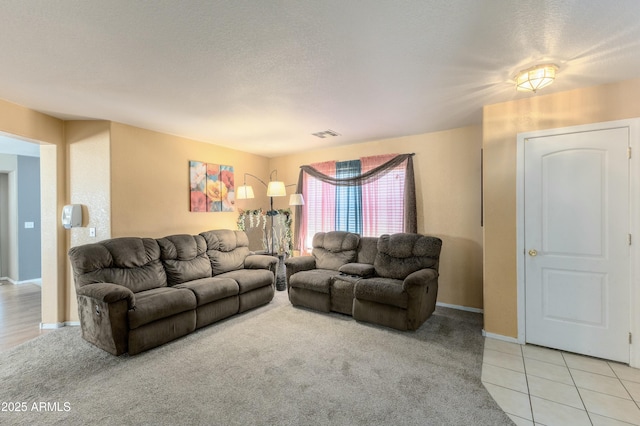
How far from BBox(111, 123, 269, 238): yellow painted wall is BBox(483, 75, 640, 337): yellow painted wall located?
412cm

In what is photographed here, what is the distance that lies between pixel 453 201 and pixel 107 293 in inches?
170

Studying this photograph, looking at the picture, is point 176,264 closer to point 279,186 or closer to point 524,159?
point 279,186

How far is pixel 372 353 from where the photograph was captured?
2.71 metres

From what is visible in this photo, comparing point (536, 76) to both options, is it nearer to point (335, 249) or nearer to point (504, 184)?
point (504, 184)

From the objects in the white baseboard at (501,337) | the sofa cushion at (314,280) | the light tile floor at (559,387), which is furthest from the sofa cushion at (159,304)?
the white baseboard at (501,337)

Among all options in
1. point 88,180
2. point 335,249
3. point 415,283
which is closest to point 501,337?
point 415,283

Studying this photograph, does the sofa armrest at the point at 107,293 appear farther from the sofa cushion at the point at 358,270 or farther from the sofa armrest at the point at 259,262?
the sofa cushion at the point at 358,270

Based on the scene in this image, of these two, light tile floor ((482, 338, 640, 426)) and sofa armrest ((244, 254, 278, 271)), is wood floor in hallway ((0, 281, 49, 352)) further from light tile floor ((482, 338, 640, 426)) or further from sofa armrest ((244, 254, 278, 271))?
light tile floor ((482, 338, 640, 426))

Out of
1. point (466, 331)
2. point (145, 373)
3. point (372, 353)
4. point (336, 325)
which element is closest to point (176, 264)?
point (145, 373)

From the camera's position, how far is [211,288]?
3.39m

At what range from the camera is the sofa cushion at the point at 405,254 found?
3.66 m

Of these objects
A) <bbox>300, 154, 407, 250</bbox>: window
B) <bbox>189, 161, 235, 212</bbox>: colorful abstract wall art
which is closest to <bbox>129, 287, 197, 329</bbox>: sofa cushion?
<bbox>189, 161, 235, 212</bbox>: colorful abstract wall art

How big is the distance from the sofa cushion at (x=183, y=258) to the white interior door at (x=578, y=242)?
402cm

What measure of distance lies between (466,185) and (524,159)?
1.05 m
